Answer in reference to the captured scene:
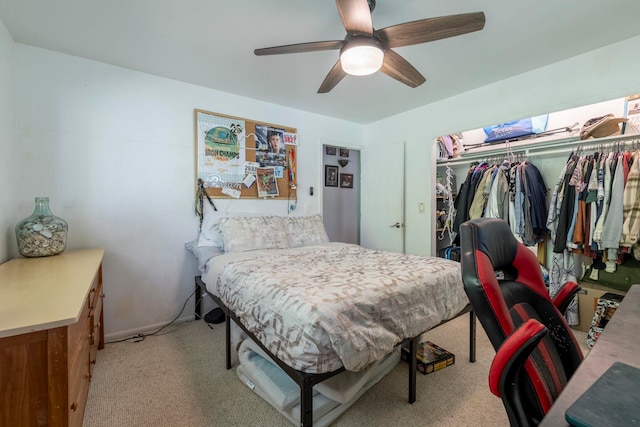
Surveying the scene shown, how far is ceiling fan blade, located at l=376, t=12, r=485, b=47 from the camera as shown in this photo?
4.60ft

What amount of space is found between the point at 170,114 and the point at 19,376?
2428mm

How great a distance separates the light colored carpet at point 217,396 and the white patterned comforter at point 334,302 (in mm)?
467

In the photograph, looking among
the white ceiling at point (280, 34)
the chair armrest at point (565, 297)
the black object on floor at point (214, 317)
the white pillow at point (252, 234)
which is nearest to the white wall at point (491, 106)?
the white ceiling at point (280, 34)

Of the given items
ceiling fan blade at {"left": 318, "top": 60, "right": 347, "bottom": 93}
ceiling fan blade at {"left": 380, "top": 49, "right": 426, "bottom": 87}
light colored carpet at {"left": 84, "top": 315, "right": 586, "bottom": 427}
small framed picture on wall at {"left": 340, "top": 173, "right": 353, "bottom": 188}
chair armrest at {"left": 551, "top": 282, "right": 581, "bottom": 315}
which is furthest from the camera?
small framed picture on wall at {"left": 340, "top": 173, "right": 353, "bottom": 188}

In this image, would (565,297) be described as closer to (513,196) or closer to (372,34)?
(372,34)

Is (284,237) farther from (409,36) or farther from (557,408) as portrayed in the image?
(557,408)

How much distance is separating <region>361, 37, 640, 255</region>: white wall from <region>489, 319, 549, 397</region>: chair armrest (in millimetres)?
2538

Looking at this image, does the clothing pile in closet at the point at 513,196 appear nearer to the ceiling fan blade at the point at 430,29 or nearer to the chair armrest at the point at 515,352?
the ceiling fan blade at the point at 430,29

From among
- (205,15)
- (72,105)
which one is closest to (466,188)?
(205,15)

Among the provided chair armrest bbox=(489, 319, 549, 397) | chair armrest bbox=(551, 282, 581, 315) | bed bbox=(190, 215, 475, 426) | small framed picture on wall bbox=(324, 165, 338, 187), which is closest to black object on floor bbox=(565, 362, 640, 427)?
chair armrest bbox=(489, 319, 549, 397)

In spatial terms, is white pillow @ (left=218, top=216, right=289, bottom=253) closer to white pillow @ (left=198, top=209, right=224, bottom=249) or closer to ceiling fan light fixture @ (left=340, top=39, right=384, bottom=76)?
white pillow @ (left=198, top=209, right=224, bottom=249)

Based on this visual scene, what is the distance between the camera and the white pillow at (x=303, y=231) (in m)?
3.01

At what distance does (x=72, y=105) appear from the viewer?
2293mm

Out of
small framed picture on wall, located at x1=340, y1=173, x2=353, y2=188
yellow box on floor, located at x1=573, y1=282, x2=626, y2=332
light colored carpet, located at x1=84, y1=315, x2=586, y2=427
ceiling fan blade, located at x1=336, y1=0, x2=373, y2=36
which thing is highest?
ceiling fan blade, located at x1=336, y1=0, x2=373, y2=36
